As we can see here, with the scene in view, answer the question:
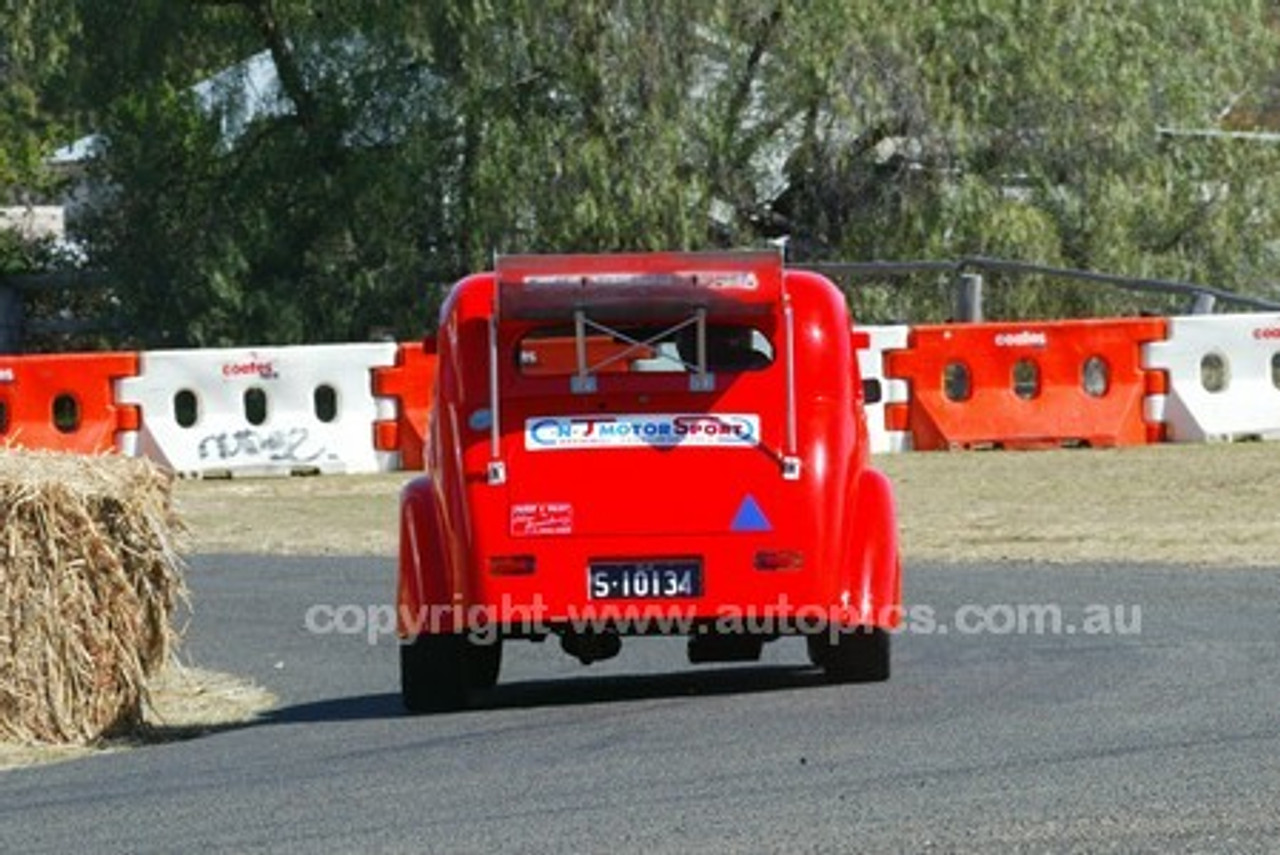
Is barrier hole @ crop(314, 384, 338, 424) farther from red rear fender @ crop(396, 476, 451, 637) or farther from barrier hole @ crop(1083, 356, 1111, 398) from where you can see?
red rear fender @ crop(396, 476, 451, 637)

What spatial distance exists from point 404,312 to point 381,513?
32.8 feet

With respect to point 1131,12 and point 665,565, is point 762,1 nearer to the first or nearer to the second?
point 1131,12

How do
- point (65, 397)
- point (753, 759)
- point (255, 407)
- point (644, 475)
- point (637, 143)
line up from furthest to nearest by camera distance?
point (637, 143) < point (255, 407) < point (65, 397) < point (644, 475) < point (753, 759)

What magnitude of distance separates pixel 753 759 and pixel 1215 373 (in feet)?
57.1

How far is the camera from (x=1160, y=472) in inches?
940

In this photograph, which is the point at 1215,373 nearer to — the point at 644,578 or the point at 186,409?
the point at 186,409

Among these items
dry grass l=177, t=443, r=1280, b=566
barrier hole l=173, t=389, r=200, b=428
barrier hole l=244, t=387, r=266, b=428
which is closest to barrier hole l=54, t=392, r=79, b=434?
barrier hole l=173, t=389, r=200, b=428

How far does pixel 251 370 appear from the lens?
26.7 meters

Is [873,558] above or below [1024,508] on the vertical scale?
above

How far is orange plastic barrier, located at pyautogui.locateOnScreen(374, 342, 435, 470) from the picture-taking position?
26516mm

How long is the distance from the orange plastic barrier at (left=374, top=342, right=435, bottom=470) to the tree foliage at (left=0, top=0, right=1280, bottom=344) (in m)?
5.57

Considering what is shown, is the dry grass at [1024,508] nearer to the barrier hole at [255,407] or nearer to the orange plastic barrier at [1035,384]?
the orange plastic barrier at [1035,384]

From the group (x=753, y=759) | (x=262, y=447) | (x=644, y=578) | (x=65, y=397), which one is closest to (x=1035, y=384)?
(x=262, y=447)

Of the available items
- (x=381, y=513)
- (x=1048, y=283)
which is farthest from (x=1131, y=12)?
(x=381, y=513)
